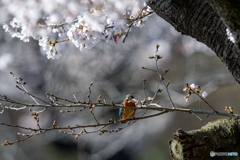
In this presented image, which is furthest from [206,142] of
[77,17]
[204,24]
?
[77,17]

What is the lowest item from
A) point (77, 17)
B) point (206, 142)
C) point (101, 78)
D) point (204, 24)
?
point (206, 142)

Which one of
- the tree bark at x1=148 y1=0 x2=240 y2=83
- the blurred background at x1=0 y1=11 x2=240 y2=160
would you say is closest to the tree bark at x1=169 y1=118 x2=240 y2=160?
the tree bark at x1=148 y1=0 x2=240 y2=83

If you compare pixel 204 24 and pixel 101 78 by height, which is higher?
pixel 101 78

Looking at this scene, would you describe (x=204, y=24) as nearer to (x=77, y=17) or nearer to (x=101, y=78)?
(x=77, y=17)

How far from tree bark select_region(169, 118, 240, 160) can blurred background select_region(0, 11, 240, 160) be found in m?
4.06

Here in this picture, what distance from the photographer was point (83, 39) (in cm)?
218

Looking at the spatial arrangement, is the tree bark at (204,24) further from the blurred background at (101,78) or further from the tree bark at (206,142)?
the blurred background at (101,78)

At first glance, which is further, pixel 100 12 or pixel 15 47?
pixel 15 47

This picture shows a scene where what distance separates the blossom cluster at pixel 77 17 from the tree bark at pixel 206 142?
1.18m

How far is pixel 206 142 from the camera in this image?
1.58 m

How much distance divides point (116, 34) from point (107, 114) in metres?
3.94

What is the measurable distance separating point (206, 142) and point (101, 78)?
4.54 metres

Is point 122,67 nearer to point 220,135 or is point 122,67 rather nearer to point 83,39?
point 83,39

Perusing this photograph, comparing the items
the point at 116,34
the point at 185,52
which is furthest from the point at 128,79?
the point at 116,34
